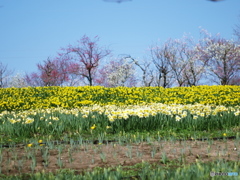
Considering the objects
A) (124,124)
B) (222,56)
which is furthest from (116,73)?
(124,124)

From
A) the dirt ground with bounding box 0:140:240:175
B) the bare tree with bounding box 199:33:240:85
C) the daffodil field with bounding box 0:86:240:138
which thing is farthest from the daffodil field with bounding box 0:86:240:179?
the bare tree with bounding box 199:33:240:85

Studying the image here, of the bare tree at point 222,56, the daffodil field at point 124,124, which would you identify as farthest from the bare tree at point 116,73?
the daffodil field at point 124,124

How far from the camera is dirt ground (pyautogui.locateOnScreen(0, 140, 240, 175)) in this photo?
13.7 ft

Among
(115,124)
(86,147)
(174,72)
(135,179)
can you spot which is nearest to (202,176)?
(135,179)

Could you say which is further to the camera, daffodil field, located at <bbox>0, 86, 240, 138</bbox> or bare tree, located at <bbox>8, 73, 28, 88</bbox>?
bare tree, located at <bbox>8, 73, 28, 88</bbox>

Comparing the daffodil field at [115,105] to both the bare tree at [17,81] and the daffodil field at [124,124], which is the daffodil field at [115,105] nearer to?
the daffodil field at [124,124]

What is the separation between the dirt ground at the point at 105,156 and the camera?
4.17 meters

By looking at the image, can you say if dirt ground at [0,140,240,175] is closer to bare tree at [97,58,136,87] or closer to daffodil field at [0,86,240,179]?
daffodil field at [0,86,240,179]

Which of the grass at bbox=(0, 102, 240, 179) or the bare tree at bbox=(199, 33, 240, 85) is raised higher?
the bare tree at bbox=(199, 33, 240, 85)

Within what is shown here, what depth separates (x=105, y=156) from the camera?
444 cm

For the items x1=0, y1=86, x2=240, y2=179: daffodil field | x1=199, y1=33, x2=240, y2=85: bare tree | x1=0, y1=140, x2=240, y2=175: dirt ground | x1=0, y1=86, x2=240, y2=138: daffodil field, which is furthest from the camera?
x1=199, y1=33, x2=240, y2=85: bare tree

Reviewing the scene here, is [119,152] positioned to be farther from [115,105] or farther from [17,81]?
[17,81]

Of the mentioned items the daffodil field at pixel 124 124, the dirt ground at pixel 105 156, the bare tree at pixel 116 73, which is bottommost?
the dirt ground at pixel 105 156

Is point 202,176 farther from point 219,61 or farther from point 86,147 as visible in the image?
point 219,61
